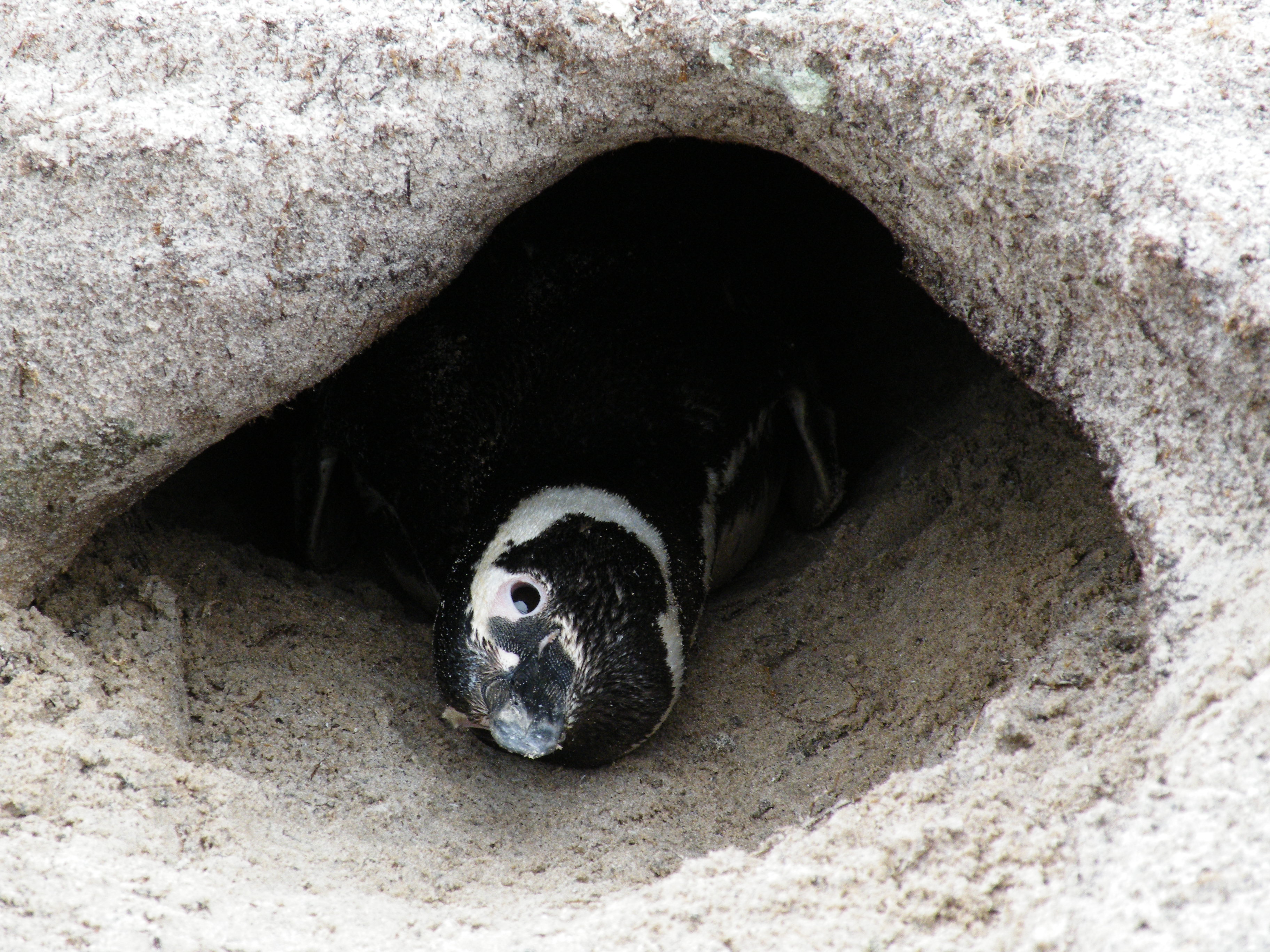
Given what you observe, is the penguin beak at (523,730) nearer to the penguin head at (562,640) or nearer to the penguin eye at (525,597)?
the penguin head at (562,640)

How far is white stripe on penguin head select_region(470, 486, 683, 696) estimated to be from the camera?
1811 mm

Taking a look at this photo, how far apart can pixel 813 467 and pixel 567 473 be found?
2.81 feet

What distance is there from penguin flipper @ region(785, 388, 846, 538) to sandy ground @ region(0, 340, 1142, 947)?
0.21 metres

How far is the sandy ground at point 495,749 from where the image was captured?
5.15 feet

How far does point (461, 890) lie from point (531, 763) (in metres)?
0.43

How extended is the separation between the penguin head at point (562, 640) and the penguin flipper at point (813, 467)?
0.87 meters

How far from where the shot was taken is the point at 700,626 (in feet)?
7.79

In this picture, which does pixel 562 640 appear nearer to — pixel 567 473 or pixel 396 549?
pixel 567 473

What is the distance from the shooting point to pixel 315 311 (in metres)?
1.73

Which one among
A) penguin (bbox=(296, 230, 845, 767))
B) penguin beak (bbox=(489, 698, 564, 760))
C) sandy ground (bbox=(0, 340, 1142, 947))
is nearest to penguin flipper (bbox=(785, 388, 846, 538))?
penguin (bbox=(296, 230, 845, 767))

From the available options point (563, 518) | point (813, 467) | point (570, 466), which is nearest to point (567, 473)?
point (570, 466)

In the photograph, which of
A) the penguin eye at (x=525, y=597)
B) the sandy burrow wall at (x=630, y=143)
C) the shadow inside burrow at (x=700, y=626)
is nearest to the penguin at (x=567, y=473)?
the penguin eye at (x=525, y=597)

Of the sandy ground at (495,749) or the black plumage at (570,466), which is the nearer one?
the sandy ground at (495,749)

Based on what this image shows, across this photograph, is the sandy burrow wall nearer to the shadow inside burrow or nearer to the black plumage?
the shadow inside burrow
